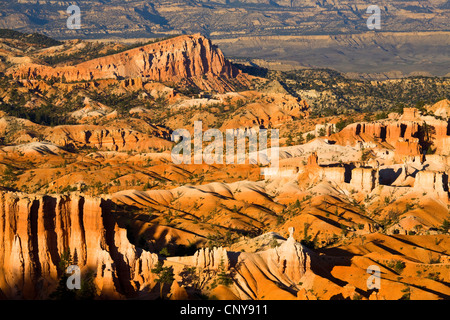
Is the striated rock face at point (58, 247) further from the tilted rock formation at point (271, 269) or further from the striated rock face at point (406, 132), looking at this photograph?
the striated rock face at point (406, 132)

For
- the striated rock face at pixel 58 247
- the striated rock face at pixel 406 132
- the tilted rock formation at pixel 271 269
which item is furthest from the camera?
the striated rock face at pixel 406 132

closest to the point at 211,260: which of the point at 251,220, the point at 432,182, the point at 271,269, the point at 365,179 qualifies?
the point at 271,269

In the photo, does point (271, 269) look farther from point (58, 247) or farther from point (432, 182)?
point (432, 182)

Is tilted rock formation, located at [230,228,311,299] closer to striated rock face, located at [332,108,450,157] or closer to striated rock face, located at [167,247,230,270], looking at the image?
striated rock face, located at [167,247,230,270]

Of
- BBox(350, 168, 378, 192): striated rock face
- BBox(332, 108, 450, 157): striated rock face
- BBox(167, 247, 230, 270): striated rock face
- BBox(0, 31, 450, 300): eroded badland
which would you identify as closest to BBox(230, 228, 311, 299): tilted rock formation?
BBox(0, 31, 450, 300): eroded badland

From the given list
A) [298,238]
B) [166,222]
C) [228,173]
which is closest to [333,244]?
[298,238]

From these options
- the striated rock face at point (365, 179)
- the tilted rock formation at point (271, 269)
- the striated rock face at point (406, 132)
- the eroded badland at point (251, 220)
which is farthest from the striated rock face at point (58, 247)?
the striated rock face at point (406, 132)

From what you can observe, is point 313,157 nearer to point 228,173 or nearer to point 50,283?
point 228,173

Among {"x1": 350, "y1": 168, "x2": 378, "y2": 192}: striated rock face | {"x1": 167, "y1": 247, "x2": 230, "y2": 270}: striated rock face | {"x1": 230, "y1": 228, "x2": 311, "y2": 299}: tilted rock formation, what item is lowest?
{"x1": 350, "y1": 168, "x2": 378, "y2": 192}: striated rock face
